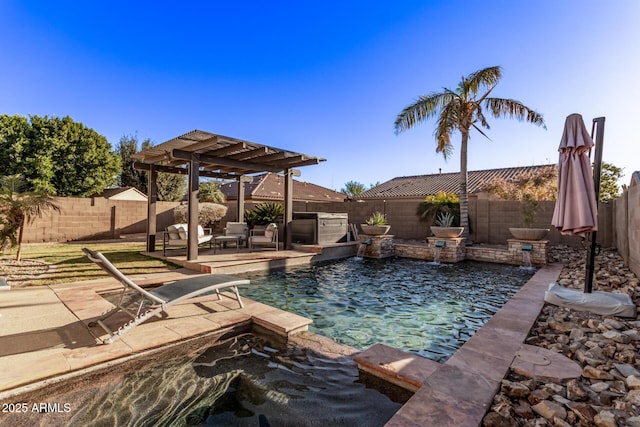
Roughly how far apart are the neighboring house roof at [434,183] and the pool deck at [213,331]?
16110mm

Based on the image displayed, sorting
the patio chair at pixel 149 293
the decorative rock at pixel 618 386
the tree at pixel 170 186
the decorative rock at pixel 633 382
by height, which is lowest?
the decorative rock at pixel 618 386

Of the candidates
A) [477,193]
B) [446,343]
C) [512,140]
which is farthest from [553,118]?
[446,343]

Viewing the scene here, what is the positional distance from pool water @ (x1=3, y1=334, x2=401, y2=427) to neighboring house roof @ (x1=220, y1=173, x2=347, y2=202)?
17284 mm

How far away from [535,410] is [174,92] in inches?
697

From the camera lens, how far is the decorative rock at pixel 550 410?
1.83m

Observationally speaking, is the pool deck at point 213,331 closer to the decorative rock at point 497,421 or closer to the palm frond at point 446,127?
the decorative rock at point 497,421

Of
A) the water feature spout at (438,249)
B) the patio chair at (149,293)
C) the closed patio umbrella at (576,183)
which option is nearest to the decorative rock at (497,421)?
the patio chair at (149,293)

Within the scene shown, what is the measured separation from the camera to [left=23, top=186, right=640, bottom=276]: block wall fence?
31.2ft

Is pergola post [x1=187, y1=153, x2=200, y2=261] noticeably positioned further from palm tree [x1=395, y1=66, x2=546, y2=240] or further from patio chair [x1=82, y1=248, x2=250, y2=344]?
palm tree [x1=395, y1=66, x2=546, y2=240]

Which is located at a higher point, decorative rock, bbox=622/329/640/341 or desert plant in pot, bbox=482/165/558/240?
desert plant in pot, bbox=482/165/558/240

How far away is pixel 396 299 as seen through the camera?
17.1ft

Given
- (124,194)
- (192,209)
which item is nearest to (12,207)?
(192,209)

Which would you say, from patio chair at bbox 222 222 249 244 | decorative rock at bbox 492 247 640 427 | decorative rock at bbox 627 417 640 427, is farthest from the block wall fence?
decorative rock at bbox 627 417 640 427

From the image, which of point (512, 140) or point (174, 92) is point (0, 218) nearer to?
point (174, 92)
